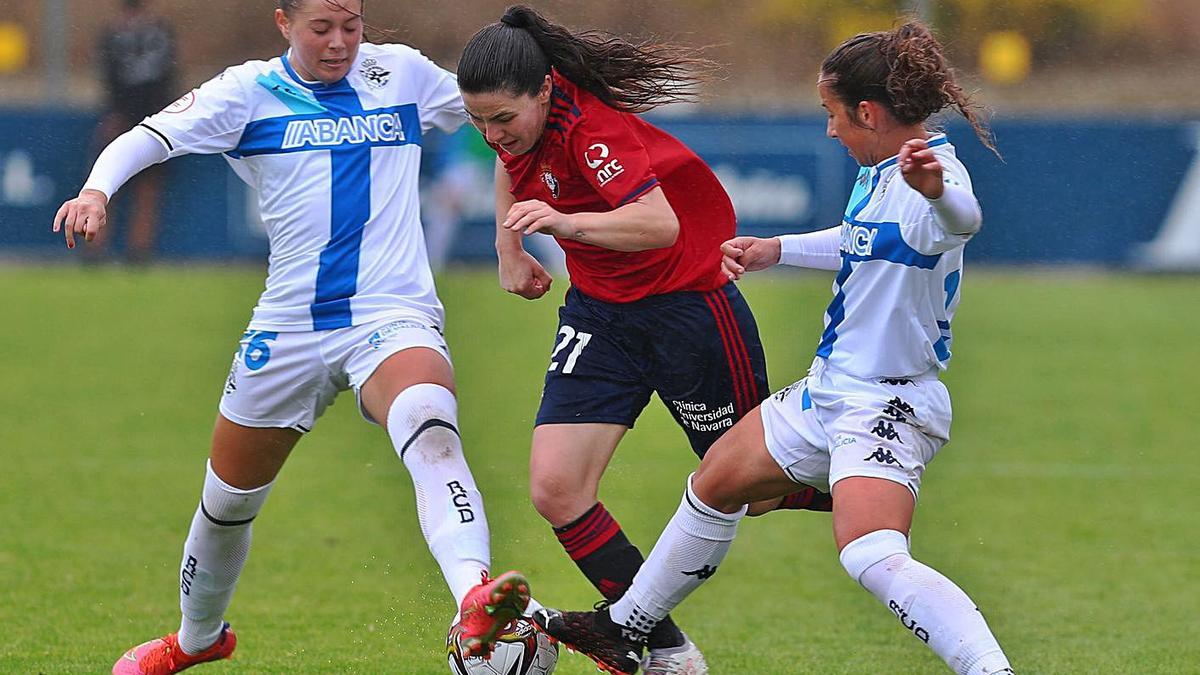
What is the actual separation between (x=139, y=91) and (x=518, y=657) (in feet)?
43.2

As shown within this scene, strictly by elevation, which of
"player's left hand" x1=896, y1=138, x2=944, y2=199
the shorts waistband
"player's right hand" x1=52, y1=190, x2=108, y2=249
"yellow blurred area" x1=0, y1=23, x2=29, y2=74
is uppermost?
"player's left hand" x1=896, y1=138, x2=944, y2=199

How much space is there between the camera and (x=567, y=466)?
4.54 m

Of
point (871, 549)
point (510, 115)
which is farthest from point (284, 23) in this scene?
point (871, 549)

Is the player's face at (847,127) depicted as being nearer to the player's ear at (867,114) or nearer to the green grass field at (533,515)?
the player's ear at (867,114)

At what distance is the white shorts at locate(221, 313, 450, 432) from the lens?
4422 mm

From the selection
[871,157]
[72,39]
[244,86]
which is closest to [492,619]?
[871,157]

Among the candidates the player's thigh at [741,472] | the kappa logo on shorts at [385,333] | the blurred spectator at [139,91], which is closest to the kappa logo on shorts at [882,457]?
the player's thigh at [741,472]

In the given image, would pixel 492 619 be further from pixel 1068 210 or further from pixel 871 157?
pixel 1068 210

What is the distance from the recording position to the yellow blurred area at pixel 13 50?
1930 cm

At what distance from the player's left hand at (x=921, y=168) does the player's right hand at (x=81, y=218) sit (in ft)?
6.37

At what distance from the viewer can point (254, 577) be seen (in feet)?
20.0

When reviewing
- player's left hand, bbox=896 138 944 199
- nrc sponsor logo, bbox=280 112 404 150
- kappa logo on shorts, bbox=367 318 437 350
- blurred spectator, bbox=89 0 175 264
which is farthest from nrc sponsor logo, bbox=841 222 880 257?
blurred spectator, bbox=89 0 175 264

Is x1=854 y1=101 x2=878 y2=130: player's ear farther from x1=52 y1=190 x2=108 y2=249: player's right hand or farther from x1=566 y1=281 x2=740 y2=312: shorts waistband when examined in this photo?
x1=52 y1=190 x2=108 y2=249: player's right hand

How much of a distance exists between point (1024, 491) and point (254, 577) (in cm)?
360
